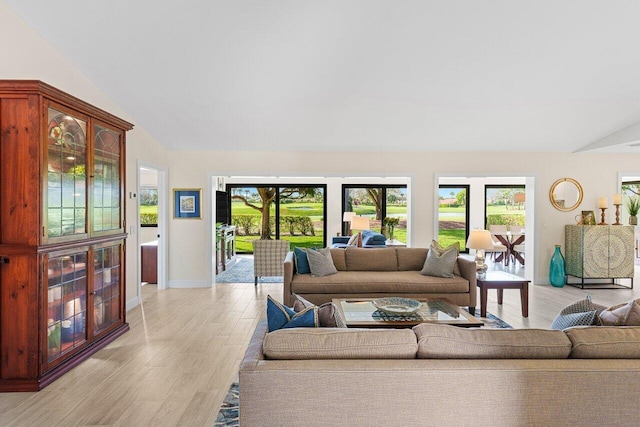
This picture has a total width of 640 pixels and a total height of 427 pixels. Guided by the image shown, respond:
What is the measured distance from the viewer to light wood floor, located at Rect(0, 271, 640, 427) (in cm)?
251

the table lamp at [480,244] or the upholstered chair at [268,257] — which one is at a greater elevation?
the table lamp at [480,244]

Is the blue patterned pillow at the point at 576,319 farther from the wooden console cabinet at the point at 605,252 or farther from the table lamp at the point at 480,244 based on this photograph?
the wooden console cabinet at the point at 605,252

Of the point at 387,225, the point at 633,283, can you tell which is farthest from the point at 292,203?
the point at 633,283

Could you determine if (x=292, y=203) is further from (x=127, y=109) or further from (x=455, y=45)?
(x=455, y=45)

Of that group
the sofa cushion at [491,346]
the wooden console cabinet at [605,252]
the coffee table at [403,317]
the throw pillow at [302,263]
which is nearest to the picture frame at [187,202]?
the throw pillow at [302,263]

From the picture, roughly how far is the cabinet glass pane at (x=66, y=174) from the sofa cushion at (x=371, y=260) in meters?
3.28

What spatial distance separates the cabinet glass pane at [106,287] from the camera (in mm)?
3668

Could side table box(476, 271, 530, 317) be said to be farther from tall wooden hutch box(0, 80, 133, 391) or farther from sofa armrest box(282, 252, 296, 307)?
tall wooden hutch box(0, 80, 133, 391)

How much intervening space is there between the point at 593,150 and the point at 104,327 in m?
7.31

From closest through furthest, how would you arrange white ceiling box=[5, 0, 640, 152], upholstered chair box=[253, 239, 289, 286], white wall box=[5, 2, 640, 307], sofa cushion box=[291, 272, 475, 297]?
white ceiling box=[5, 0, 640, 152], sofa cushion box=[291, 272, 475, 297], white wall box=[5, 2, 640, 307], upholstered chair box=[253, 239, 289, 286]

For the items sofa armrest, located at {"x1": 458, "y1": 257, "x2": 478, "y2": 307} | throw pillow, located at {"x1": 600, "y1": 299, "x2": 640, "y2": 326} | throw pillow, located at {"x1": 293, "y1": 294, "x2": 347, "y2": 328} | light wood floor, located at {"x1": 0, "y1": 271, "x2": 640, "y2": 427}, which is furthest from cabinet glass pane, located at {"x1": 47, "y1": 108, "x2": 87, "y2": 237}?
sofa armrest, located at {"x1": 458, "y1": 257, "x2": 478, "y2": 307}

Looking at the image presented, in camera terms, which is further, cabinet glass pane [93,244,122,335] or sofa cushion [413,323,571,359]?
cabinet glass pane [93,244,122,335]

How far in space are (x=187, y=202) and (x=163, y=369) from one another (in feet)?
12.1

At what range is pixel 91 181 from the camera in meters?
3.56
